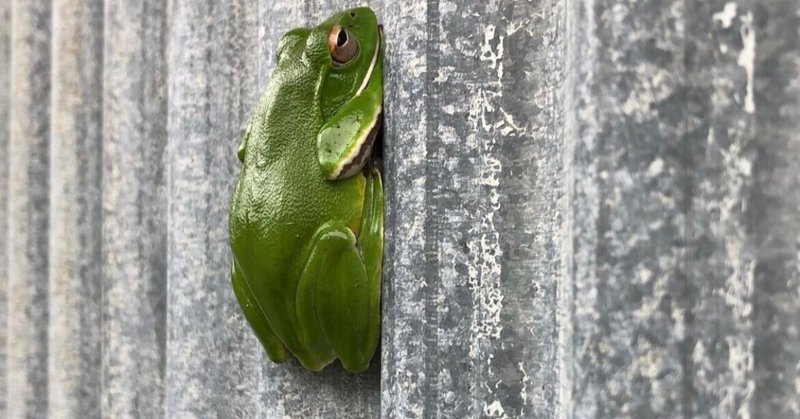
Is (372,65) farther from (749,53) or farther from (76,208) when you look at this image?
(76,208)

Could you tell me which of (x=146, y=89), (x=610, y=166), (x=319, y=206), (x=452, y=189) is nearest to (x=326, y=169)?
(x=319, y=206)

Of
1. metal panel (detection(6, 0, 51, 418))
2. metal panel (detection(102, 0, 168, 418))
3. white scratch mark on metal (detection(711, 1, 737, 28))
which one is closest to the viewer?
white scratch mark on metal (detection(711, 1, 737, 28))

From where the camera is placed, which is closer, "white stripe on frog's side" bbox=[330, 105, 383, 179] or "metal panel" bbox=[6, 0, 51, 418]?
"white stripe on frog's side" bbox=[330, 105, 383, 179]

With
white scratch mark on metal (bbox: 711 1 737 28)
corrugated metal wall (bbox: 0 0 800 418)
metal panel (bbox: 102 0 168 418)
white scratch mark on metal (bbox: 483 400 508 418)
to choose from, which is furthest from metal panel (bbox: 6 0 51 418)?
white scratch mark on metal (bbox: 711 1 737 28)

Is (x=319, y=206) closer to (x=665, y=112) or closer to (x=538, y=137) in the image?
(x=538, y=137)

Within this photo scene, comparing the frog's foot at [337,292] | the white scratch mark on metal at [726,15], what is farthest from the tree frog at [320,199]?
the white scratch mark on metal at [726,15]

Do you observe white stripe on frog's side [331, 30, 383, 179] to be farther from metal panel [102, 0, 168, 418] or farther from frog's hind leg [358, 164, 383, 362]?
metal panel [102, 0, 168, 418]

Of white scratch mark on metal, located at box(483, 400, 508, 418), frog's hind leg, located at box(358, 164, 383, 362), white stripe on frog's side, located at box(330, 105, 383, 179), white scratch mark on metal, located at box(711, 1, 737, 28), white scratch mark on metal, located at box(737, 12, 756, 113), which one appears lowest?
white scratch mark on metal, located at box(483, 400, 508, 418)

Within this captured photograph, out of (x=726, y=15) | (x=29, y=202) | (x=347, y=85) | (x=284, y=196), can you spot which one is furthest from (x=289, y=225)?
(x=29, y=202)
